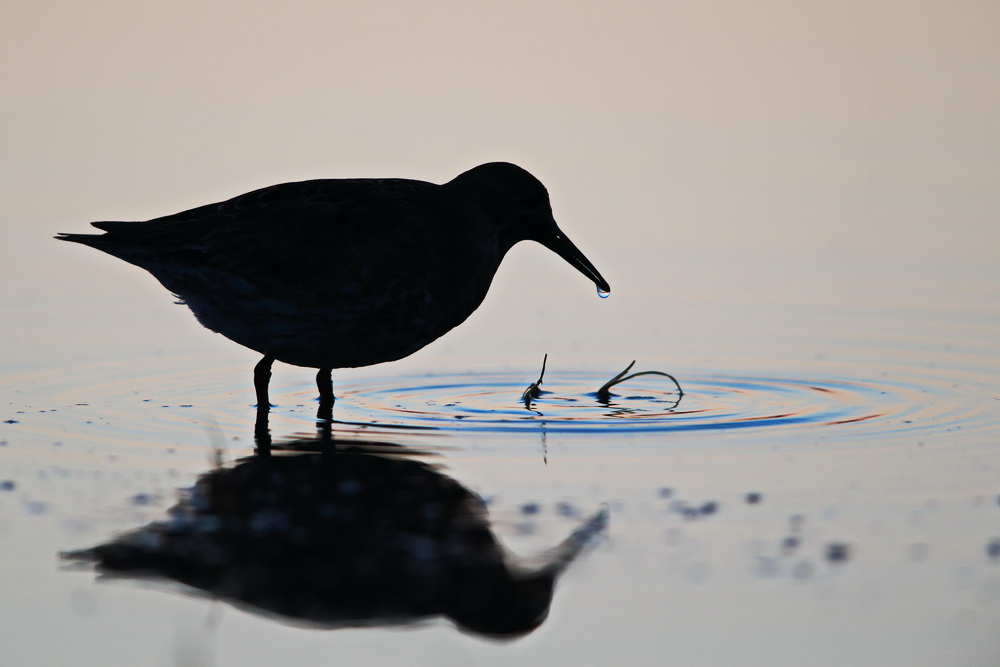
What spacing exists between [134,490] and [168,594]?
141 cm

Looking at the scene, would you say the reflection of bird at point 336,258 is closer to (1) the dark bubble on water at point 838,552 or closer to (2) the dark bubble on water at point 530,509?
(2) the dark bubble on water at point 530,509

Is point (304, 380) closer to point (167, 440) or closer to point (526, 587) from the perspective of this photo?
point (167, 440)

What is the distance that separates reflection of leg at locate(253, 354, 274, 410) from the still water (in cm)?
10

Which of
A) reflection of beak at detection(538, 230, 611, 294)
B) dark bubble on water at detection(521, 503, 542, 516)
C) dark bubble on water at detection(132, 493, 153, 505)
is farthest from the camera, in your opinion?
reflection of beak at detection(538, 230, 611, 294)

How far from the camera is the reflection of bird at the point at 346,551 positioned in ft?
15.8

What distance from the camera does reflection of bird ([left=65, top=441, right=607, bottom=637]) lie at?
15.8 ft

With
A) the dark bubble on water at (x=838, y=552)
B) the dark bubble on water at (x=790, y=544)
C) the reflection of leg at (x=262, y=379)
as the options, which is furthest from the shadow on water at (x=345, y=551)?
the reflection of leg at (x=262, y=379)

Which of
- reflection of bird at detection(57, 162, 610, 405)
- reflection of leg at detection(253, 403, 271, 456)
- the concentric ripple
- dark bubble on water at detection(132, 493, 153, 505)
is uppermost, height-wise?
reflection of bird at detection(57, 162, 610, 405)

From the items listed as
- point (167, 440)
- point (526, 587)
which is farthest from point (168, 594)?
point (167, 440)

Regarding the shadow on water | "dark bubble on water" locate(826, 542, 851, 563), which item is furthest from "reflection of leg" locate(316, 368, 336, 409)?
"dark bubble on water" locate(826, 542, 851, 563)

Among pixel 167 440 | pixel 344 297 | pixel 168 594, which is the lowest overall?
pixel 168 594

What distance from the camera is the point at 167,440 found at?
7.18 meters

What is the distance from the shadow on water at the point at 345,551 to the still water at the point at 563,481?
19 mm

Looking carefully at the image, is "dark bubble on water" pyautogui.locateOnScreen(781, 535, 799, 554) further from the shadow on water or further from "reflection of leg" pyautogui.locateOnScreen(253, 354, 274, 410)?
"reflection of leg" pyautogui.locateOnScreen(253, 354, 274, 410)
